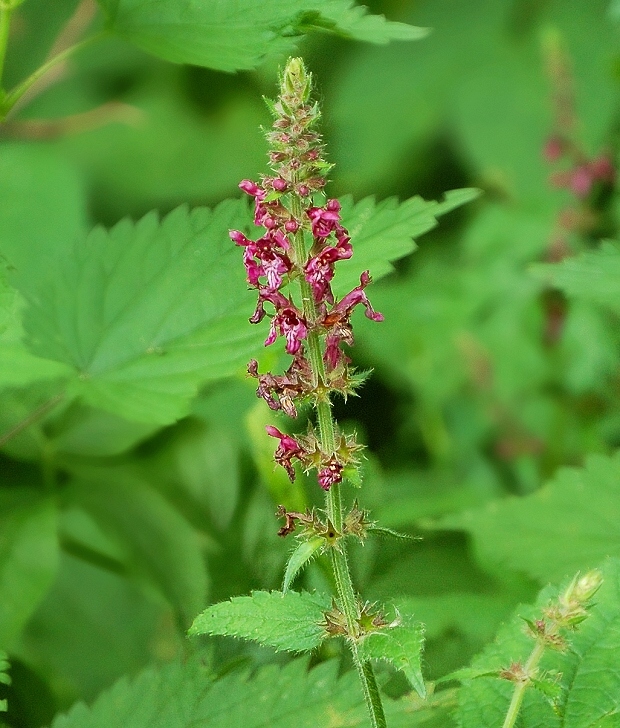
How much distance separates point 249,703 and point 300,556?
481 millimetres

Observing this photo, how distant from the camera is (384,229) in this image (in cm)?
162

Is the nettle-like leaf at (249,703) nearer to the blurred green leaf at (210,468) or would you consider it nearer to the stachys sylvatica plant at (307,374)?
the stachys sylvatica plant at (307,374)

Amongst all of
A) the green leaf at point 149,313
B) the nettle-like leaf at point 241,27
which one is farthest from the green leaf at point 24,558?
the nettle-like leaf at point 241,27

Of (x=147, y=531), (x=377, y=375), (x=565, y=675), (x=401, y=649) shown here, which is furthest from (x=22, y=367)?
(x=377, y=375)

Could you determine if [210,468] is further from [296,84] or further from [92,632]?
[296,84]

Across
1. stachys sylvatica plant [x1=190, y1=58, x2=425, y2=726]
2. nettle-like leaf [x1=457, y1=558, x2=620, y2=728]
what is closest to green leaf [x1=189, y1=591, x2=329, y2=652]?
stachys sylvatica plant [x1=190, y1=58, x2=425, y2=726]

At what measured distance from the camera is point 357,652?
3.82 ft

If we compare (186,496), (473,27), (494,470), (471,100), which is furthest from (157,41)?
(473,27)

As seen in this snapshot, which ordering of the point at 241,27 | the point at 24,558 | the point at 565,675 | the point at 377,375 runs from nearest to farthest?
the point at 565,675, the point at 241,27, the point at 24,558, the point at 377,375

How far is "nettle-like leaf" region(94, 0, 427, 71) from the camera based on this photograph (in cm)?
155

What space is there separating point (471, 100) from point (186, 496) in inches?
107

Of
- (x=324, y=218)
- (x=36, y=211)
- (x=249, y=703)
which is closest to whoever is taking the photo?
(x=324, y=218)

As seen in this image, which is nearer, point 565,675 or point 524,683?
point 524,683

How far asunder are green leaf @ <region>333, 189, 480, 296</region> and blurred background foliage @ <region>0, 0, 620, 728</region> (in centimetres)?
44
